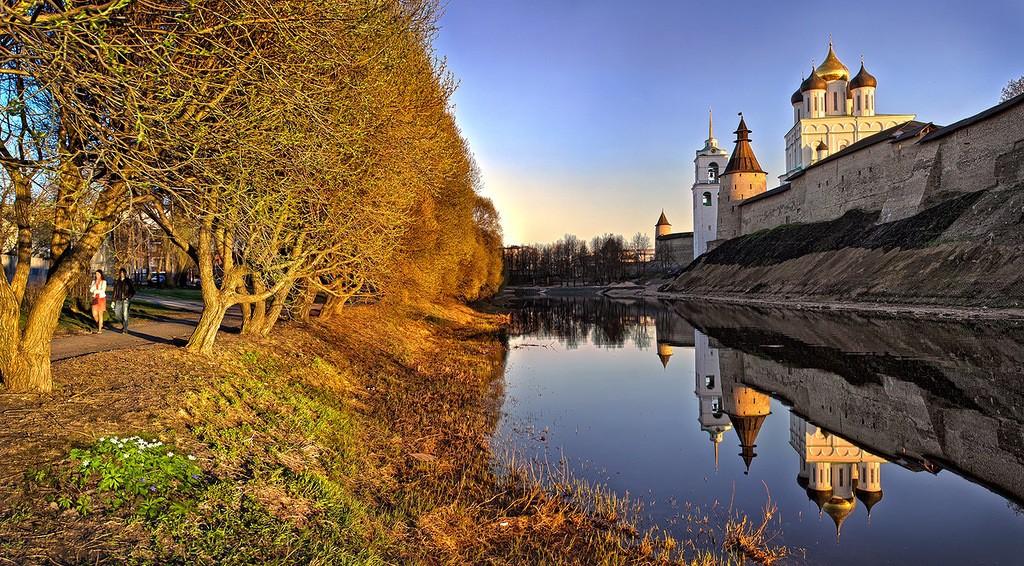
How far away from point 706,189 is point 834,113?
21.4 m

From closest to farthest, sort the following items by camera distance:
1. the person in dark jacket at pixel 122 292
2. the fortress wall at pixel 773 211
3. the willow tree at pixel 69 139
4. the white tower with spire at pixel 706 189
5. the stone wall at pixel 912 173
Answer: the willow tree at pixel 69 139, the person in dark jacket at pixel 122 292, the stone wall at pixel 912 173, the fortress wall at pixel 773 211, the white tower with spire at pixel 706 189

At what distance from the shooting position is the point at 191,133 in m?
6.09

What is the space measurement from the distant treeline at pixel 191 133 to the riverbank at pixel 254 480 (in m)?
1.44

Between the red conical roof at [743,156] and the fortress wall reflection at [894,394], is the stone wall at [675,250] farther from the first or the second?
the fortress wall reflection at [894,394]

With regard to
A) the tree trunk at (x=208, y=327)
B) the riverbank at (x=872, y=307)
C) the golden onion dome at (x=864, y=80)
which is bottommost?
the riverbank at (x=872, y=307)

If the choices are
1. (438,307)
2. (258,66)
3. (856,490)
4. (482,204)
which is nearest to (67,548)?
(258,66)

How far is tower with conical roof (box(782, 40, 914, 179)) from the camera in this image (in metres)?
79.8

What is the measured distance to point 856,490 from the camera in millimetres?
7480

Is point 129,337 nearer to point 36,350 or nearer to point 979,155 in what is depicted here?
point 36,350

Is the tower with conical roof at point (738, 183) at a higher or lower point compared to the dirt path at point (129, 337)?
higher

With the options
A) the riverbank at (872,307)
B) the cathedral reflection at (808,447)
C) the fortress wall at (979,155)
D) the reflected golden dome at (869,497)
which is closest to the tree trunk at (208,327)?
the cathedral reflection at (808,447)

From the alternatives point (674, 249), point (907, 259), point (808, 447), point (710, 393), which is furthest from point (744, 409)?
point (674, 249)

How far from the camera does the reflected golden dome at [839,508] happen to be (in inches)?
264

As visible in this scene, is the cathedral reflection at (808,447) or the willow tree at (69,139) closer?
the willow tree at (69,139)
